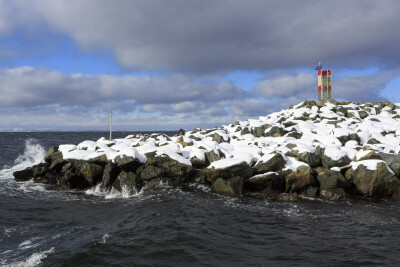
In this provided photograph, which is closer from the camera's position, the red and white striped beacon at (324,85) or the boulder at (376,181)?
the boulder at (376,181)

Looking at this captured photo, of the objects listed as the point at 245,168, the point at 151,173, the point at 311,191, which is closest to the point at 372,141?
the point at 311,191

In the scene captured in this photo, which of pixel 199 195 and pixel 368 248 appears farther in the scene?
pixel 199 195

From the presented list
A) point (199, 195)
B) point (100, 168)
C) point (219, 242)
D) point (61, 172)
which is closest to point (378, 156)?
point (199, 195)

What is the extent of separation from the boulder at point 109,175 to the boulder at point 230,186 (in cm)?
655

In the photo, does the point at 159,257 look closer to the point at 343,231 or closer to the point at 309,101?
the point at 343,231

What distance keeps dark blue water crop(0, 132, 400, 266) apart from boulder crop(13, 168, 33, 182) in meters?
5.10

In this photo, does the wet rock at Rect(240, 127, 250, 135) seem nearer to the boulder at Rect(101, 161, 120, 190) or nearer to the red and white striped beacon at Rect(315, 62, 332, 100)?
the boulder at Rect(101, 161, 120, 190)

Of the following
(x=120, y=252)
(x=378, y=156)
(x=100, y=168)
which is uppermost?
(x=378, y=156)

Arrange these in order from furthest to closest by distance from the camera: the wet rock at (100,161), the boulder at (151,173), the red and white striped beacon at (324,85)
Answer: the red and white striped beacon at (324,85), the wet rock at (100,161), the boulder at (151,173)

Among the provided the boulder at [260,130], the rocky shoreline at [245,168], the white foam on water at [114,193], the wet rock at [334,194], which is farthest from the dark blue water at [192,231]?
the boulder at [260,130]

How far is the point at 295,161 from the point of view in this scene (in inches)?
684

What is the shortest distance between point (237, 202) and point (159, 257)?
686 centimetres

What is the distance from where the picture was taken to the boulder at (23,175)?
20.2 metres

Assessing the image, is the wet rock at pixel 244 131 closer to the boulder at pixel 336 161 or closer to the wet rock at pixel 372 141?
the wet rock at pixel 372 141
